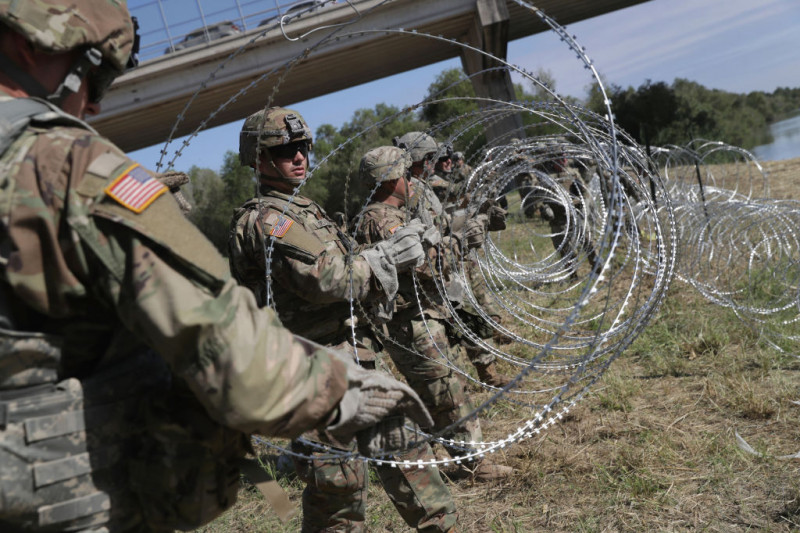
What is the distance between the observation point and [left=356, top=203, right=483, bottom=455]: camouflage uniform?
4.84 metres

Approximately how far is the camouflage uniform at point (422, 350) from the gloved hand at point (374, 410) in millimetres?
2646

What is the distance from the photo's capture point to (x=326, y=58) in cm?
1845

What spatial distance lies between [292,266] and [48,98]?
1660mm

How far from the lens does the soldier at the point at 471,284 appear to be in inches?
233

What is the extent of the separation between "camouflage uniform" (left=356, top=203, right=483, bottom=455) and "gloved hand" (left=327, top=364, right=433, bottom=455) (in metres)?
2.65

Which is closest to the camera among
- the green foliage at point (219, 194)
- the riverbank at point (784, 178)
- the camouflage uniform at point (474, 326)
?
the camouflage uniform at point (474, 326)

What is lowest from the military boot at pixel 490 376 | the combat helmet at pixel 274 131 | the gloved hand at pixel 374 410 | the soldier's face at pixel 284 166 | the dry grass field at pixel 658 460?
the dry grass field at pixel 658 460

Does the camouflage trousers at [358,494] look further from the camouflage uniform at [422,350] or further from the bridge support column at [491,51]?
the bridge support column at [491,51]

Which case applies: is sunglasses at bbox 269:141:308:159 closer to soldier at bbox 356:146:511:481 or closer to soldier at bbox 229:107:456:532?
soldier at bbox 229:107:456:532

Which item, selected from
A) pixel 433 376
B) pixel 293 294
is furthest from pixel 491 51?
pixel 293 294

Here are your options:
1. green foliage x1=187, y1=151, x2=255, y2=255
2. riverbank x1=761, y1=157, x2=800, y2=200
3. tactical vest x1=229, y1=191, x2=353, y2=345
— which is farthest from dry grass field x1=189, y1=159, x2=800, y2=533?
green foliage x1=187, y1=151, x2=255, y2=255

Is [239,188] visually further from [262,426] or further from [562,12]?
[262,426]

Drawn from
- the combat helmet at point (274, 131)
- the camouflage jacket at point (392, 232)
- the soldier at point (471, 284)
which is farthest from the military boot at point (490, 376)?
the combat helmet at point (274, 131)

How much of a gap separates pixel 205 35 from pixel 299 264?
17.5 meters
